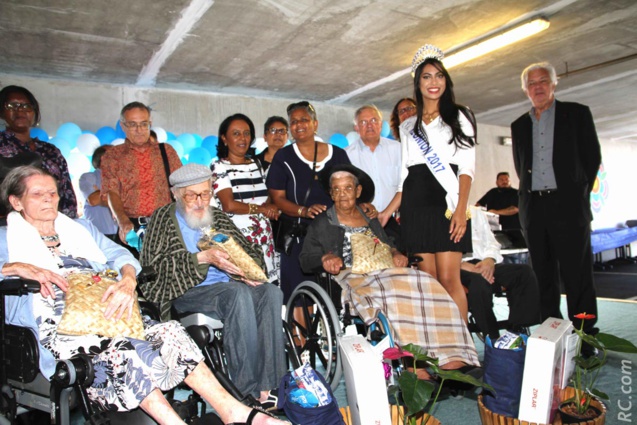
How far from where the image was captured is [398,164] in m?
3.67

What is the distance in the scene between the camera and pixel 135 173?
10.3ft

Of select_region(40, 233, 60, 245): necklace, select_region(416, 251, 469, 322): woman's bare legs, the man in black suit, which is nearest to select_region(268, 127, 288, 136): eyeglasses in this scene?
the man in black suit

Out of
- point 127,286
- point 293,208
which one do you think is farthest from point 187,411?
point 293,208

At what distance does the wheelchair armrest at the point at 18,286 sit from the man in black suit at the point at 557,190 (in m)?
2.82

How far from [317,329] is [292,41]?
3.58 m

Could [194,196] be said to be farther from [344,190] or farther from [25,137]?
[25,137]

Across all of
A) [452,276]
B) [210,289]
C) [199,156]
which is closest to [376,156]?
[452,276]

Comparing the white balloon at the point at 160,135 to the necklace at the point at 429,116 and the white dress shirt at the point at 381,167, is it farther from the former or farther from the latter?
the necklace at the point at 429,116

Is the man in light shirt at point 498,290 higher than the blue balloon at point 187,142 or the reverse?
the reverse

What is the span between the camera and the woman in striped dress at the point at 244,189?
3.26 meters

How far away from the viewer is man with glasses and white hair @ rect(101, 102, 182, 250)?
3086 millimetres

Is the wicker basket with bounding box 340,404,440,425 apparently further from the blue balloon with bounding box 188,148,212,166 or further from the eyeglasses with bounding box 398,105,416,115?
the blue balloon with bounding box 188,148,212,166

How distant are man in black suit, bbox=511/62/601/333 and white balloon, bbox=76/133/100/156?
4.17 metres

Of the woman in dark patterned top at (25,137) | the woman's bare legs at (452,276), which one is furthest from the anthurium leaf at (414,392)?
the woman in dark patterned top at (25,137)
